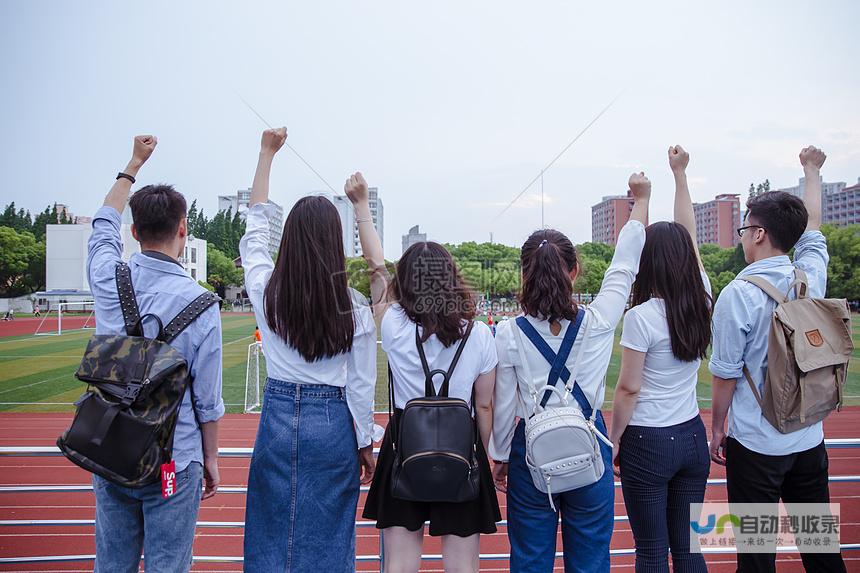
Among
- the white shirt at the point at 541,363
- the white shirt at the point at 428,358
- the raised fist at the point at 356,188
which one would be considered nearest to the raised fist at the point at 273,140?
the raised fist at the point at 356,188

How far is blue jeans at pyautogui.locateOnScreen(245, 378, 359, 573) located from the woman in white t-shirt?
3.97ft

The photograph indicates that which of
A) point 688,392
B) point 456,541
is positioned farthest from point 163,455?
point 688,392

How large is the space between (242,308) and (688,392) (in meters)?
67.7

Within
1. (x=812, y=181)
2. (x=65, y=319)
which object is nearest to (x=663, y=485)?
(x=812, y=181)

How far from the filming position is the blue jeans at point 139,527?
1.92 m

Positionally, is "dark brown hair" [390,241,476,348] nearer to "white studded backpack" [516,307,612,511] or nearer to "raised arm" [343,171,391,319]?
"raised arm" [343,171,391,319]

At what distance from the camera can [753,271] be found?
2.40m

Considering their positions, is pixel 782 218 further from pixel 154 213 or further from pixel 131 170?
pixel 131 170

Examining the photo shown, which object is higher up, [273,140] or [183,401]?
[273,140]

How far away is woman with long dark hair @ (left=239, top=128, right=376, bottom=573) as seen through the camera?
2070 mm

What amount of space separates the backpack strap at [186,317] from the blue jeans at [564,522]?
A: 1.34 m

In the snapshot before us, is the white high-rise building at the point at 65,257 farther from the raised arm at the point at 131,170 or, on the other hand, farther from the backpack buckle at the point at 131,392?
the backpack buckle at the point at 131,392

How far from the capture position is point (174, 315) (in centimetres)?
196

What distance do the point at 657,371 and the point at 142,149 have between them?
2461mm
